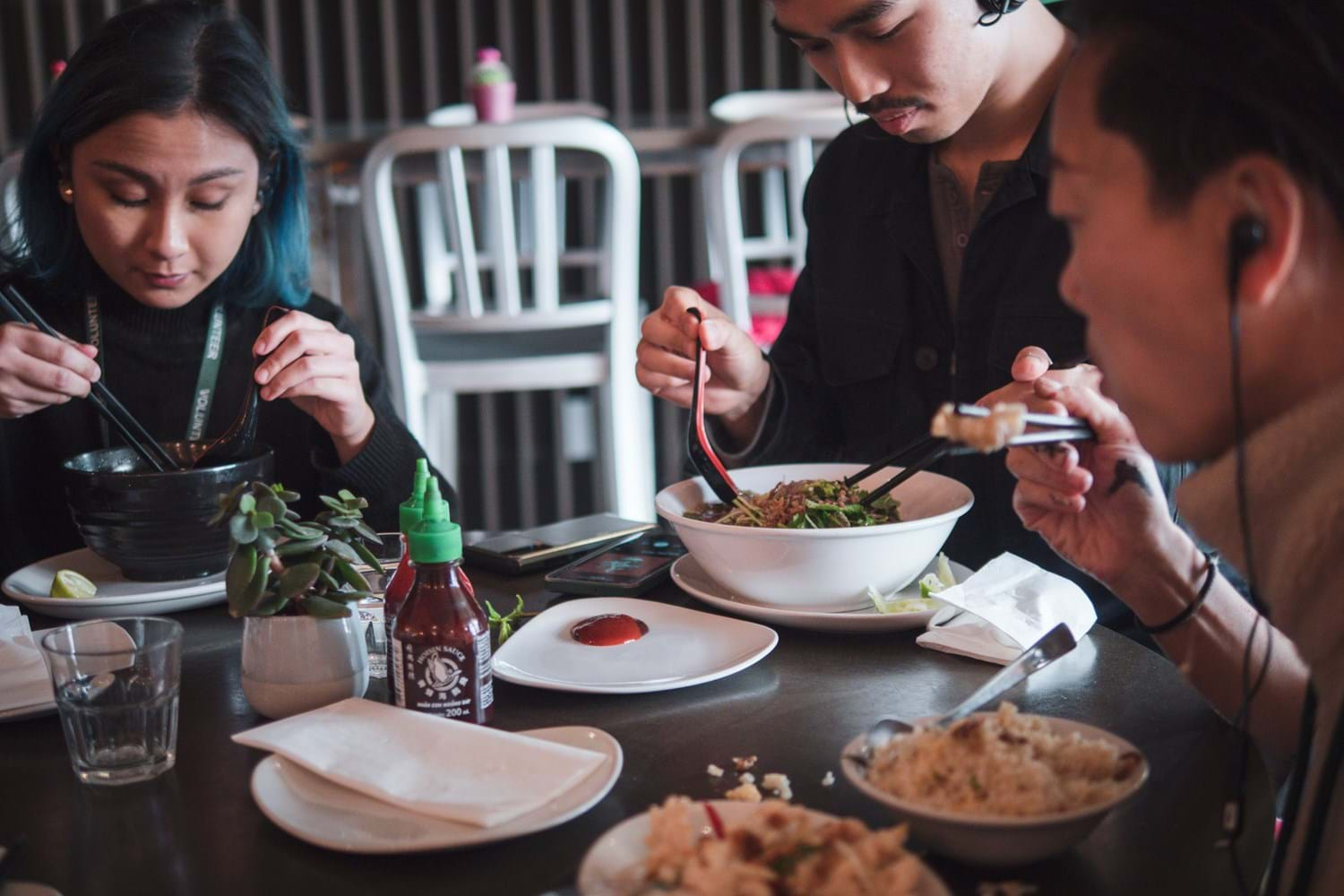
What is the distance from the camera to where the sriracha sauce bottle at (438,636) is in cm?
96

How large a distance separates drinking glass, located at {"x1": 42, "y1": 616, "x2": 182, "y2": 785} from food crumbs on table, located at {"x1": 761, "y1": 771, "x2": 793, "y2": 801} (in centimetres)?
45

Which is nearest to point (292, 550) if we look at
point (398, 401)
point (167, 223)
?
point (167, 223)

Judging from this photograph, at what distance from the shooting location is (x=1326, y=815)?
0.78 metres

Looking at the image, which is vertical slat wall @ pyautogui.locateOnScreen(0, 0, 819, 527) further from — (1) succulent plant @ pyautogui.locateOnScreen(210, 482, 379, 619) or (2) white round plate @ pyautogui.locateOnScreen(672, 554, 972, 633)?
(1) succulent plant @ pyautogui.locateOnScreen(210, 482, 379, 619)

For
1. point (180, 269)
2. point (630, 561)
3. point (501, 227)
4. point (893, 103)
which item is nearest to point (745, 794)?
point (630, 561)

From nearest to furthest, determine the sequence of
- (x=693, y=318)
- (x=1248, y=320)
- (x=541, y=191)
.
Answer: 1. (x=1248, y=320)
2. (x=693, y=318)
3. (x=541, y=191)

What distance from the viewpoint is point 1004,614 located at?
1.12 m

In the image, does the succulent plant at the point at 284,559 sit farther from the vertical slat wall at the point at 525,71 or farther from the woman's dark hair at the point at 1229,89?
the vertical slat wall at the point at 525,71

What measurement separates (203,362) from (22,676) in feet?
2.85

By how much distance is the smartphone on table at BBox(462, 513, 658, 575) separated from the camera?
143 cm

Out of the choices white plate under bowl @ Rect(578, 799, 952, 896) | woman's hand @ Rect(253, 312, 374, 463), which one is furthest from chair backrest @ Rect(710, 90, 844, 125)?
white plate under bowl @ Rect(578, 799, 952, 896)

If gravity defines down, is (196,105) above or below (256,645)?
above

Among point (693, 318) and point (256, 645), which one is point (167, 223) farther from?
point (256, 645)

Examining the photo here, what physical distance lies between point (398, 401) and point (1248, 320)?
2.64 metres
